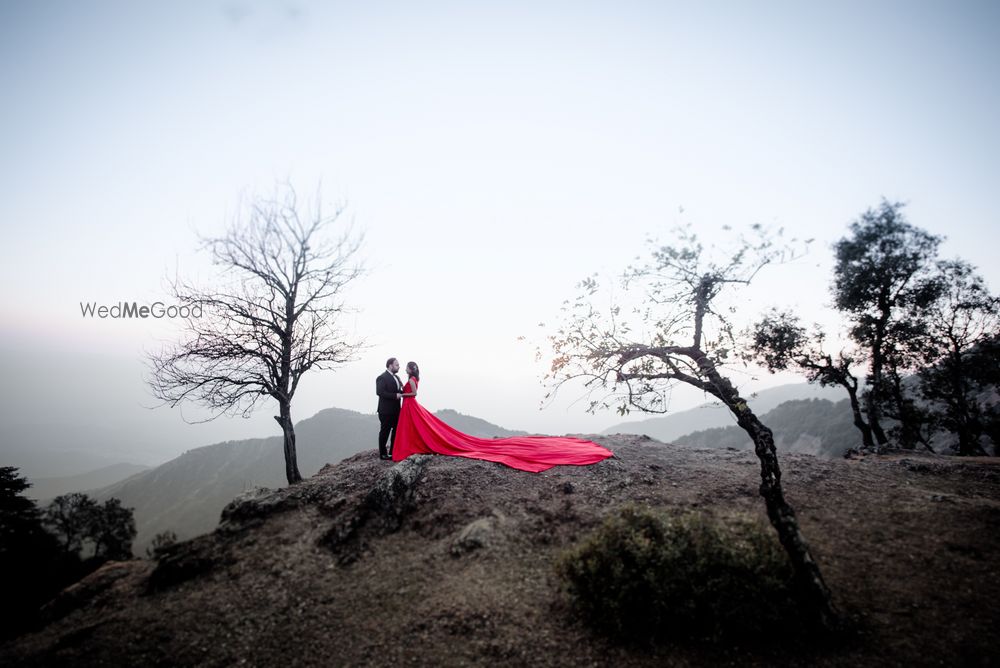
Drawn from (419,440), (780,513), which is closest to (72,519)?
(419,440)

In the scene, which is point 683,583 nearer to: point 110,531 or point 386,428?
point 386,428

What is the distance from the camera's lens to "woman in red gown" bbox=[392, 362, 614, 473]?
1323 cm

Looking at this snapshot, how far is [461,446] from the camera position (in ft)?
47.6

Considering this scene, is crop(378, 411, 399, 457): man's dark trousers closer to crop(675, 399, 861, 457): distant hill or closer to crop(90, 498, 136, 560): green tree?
crop(90, 498, 136, 560): green tree

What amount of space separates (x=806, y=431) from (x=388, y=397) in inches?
3219

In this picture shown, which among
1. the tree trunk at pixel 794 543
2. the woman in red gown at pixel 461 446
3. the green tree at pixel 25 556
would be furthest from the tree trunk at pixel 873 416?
the green tree at pixel 25 556

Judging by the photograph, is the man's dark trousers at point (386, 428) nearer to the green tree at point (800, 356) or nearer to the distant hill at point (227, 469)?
the green tree at point (800, 356)

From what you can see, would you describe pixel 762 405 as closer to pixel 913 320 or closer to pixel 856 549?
pixel 913 320

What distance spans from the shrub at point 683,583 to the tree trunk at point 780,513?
200 millimetres

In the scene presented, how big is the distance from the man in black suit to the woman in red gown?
0.32 meters

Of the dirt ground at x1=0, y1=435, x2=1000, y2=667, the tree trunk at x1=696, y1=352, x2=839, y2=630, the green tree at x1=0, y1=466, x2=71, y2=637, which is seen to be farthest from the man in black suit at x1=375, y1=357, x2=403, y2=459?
the green tree at x1=0, y1=466, x2=71, y2=637

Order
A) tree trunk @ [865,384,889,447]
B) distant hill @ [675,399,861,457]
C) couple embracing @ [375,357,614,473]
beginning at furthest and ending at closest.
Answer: distant hill @ [675,399,861,457] < tree trunk @ [865,384,889,447] < couple embracing @ [375,357,614,473]

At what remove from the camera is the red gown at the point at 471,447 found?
13172mm

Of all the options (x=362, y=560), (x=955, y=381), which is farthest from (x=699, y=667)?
(x=955, y=381)
